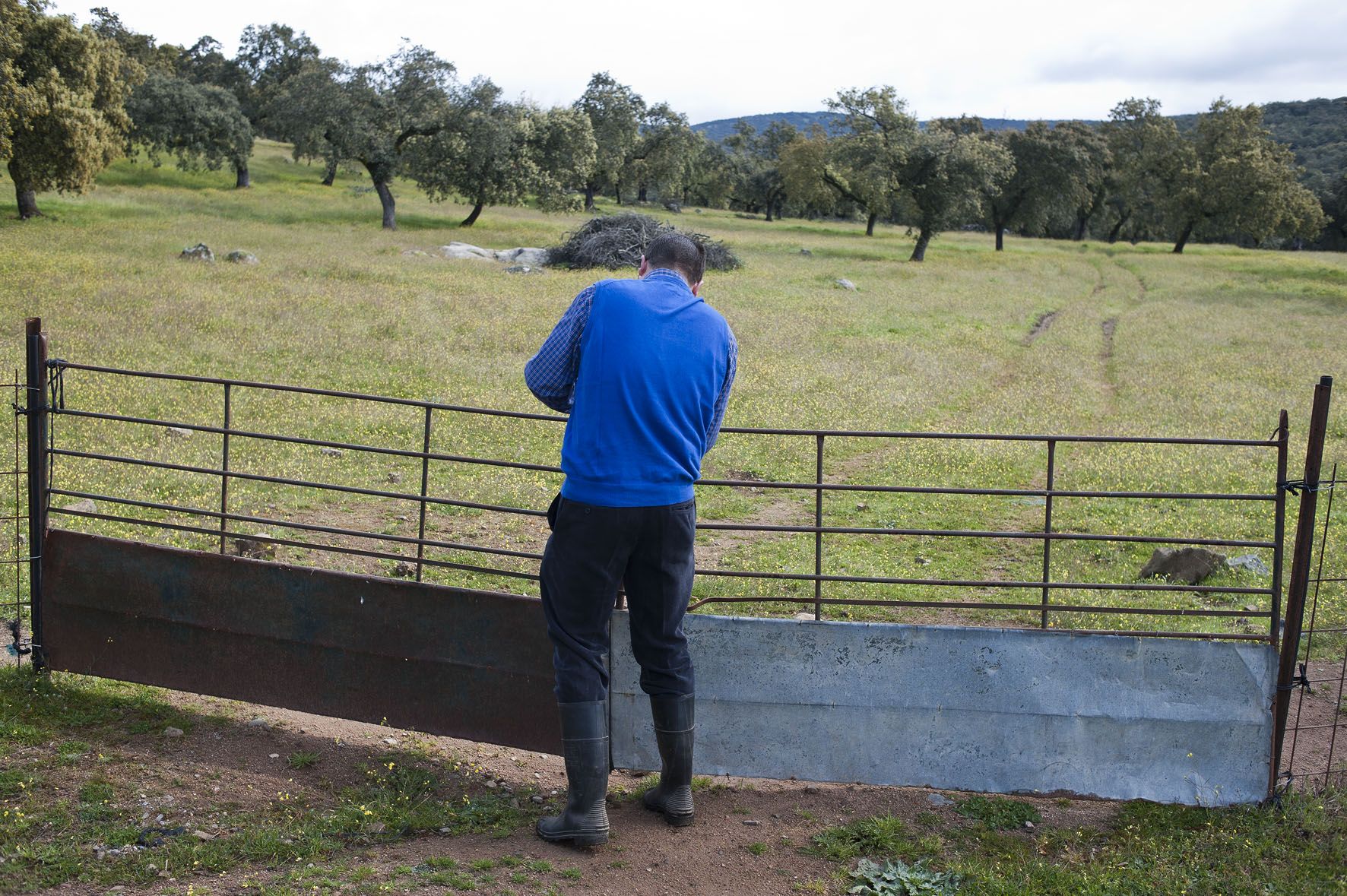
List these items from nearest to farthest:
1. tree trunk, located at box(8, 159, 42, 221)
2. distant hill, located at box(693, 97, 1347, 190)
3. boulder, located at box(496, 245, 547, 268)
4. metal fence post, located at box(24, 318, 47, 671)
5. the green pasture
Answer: metal fence post, located at box(24, 318, 47, 671)
the green pasture
tree trunk, located at box(8, 159, 42, 221)
boulder, located at box(496, 245, 547, 268)
distant hill, located at box(693, 97, 1347, 190)

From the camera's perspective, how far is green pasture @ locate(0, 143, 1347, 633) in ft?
33.1

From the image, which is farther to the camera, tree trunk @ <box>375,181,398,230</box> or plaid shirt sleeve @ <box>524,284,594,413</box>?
tree trunk @ <box>375,181,398,230</box>

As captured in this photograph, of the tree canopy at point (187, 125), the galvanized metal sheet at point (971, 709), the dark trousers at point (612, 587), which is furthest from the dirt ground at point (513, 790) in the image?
the tree canopy at point (187, 125)

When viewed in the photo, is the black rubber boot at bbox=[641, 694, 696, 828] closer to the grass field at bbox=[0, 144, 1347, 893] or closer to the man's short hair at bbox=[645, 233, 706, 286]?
the grass field at bbox=[0, 144, 1347, 893]

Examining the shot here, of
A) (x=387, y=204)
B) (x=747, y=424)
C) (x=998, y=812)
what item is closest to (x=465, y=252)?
(x=387, y=204)

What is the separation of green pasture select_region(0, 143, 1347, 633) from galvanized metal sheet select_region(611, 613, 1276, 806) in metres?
1.40

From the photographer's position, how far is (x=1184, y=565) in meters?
9.44

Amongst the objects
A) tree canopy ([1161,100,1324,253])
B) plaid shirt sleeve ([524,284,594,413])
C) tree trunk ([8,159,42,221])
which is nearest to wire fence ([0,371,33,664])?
plaid shirt sleeve ([524,284,594,413])

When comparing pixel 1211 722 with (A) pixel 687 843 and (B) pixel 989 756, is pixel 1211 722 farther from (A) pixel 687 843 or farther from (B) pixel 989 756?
(A) pixel 687 843

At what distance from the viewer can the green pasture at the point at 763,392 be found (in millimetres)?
10102

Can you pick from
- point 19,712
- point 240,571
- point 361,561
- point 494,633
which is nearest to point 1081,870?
point 494,633

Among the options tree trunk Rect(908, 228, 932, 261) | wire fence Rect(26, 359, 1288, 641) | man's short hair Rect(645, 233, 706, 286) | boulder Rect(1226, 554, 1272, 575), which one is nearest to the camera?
man's short hair Rect(645, 233, 706, 286)

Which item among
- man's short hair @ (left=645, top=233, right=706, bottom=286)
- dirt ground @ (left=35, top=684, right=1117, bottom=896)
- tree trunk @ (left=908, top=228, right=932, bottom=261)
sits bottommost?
dirt ground @ (left=35, top=684, right=1117, bottom=896)

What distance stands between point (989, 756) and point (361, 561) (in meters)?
5.78
